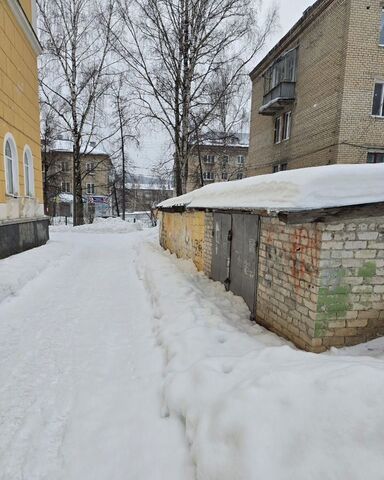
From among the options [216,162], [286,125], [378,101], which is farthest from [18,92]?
[216,162]

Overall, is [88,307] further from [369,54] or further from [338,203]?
[369,54]

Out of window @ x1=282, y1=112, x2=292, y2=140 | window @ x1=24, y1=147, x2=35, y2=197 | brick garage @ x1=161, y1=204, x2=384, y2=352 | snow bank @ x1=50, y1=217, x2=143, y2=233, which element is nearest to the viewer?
brick garage @ x1=161, y1=204, x2=384, y2=352

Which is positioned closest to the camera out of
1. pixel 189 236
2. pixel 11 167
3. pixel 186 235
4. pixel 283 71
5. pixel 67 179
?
pixel 189 236

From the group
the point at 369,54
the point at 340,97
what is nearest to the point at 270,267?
the point at 340,97

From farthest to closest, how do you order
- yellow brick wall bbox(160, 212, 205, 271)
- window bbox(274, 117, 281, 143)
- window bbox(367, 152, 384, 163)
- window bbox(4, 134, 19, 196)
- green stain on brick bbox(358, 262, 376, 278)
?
window bbox(274, 117, 281, 143), window bbox(367, 152, 384, 163), window bbox(4, 134, 19, 196), yellow brick wall bbox(160, 212, 205, 271), green stain on brick bbox(358, 262, 376, 278)

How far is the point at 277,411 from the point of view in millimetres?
1865

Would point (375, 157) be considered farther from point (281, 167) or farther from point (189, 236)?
point (189, 236)

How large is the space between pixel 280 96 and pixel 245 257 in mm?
13513

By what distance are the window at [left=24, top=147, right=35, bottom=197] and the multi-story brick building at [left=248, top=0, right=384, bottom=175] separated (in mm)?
11353

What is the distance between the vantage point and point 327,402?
174cm

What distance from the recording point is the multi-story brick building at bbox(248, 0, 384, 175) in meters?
12.0

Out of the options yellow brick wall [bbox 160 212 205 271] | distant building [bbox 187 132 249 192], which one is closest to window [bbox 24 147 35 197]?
yellow brick wall [bbox 160 212 205 271]

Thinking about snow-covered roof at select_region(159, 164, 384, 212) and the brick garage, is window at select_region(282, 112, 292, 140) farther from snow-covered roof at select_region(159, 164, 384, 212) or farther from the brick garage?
snow-covered roof at select_region(159, 164, 384, 212)

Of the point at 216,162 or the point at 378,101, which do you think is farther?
the point at 216,162
